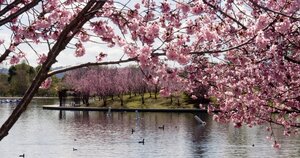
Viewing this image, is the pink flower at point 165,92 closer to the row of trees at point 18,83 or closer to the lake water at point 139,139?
the lake water at point 139,139

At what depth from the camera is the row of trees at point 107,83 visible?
3625 inches

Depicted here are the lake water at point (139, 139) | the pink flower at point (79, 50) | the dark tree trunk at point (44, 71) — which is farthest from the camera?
the lake water at point (139, 139)

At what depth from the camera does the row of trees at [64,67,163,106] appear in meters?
92.1

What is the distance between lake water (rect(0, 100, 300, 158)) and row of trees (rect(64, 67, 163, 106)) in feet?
99.6

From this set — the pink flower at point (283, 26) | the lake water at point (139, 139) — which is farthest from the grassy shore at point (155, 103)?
the pink flower at point (283, 26)

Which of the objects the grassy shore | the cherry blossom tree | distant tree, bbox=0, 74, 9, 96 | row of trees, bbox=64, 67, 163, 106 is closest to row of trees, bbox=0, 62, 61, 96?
distant tree, bbox=0, 74, 9, 96

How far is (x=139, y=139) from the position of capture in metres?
43.5

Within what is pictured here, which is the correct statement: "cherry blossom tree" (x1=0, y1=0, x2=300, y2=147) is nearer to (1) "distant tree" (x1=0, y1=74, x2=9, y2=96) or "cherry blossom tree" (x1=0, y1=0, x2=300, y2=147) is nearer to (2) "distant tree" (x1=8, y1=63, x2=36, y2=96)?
(2) "distant tree" (x1=8, y1=63, x2=36, y2=96)

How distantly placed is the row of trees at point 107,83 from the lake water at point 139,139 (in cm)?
3037

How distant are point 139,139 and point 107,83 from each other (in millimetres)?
50848

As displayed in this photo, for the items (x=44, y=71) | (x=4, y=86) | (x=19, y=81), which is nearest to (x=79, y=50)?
(x=44, y=71)

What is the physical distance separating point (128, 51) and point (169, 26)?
1.18m

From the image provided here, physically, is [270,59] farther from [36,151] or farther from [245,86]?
[36,151]

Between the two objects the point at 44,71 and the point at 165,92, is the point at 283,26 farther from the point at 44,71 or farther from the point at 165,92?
the point at 44,71
